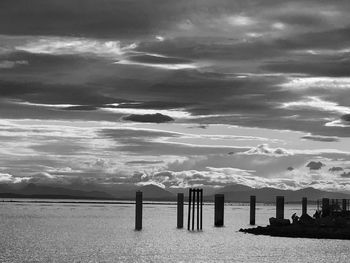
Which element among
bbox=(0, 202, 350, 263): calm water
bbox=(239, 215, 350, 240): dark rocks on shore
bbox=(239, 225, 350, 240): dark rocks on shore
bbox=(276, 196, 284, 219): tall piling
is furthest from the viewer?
bbox=(276, 196, 284, 219): tall piling

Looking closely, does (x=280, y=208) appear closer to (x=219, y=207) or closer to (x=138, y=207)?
(x=219, y=207)

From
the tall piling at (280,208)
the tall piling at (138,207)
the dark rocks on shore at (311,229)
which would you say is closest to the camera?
the dark rocks on shore at (311,229)

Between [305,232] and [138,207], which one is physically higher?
[138,207]

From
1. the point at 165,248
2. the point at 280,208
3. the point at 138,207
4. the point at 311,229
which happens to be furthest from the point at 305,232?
the point at 165,248

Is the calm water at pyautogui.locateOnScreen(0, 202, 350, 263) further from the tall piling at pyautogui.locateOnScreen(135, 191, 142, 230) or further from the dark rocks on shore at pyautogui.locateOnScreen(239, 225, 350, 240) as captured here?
the dark rocks on shore at pyautogui.locateOnScreen(239, 225, 350, 240)

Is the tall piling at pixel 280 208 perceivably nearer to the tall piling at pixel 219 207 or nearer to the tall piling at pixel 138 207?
the tall piling at pixel 219 207

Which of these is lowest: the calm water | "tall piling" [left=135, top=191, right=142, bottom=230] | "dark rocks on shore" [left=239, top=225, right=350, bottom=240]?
the calm water

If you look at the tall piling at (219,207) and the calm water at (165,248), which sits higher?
the tall piling at (219,207)

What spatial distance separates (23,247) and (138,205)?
48.9 feet

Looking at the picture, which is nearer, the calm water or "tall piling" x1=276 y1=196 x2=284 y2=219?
the calm water

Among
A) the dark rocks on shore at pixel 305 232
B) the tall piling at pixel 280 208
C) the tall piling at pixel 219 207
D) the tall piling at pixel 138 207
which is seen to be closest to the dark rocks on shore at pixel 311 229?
the dark rocks on shore at pixel 305 232

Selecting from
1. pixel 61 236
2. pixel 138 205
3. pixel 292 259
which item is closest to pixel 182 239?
pixel 138 205

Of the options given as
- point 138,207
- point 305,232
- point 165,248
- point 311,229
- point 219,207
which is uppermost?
point 219,207

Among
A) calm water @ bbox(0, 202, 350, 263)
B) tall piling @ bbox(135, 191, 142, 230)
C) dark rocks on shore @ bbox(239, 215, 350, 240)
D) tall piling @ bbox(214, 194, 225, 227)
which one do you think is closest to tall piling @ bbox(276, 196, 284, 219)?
dark rocks on shore @ bbox(239, 215, 350, 240)
